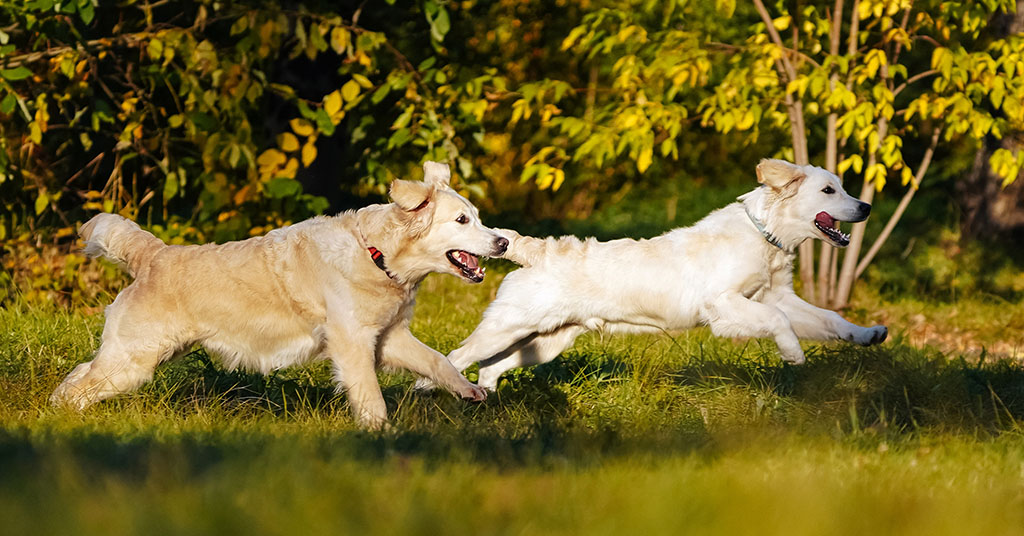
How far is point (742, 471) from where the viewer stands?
418 centimetres

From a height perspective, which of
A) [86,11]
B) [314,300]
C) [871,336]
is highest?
[86,11]

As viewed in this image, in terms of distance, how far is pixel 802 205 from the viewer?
5.94m

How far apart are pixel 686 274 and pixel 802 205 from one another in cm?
72

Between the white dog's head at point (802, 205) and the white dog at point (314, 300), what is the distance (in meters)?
1.67

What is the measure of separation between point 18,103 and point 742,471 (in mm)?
5745

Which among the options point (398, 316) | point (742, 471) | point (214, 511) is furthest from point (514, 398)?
point (214, 511)

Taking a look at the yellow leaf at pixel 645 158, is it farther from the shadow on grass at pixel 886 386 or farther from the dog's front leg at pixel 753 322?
the dog's front leg at pixel 753 322

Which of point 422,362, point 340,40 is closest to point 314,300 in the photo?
point 422,362

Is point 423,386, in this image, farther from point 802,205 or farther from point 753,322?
point 802,205

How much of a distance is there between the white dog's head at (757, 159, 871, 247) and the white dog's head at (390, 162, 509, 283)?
1658 millimetres

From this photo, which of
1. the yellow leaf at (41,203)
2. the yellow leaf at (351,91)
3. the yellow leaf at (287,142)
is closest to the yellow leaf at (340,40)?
the yellow leaf at (351,91)

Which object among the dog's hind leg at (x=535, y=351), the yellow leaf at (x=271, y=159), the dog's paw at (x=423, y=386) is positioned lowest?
the dog's hind leg at (x=535, y=351)

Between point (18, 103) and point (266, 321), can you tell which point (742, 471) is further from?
point (18, 103)

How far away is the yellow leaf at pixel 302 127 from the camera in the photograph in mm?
7730
